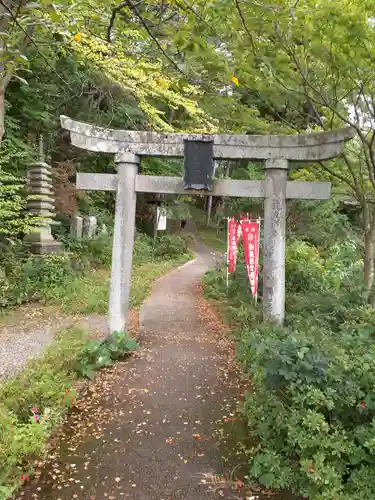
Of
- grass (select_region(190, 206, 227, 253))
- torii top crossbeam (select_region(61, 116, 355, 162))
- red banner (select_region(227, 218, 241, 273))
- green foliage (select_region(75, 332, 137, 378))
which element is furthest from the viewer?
grass (select_region(190, 206, 227, 253))

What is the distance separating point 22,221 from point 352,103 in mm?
8146

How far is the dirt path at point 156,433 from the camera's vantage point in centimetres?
330

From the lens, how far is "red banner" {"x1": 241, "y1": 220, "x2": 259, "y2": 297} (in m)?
7.75

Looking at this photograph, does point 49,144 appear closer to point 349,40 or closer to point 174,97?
point 174,97

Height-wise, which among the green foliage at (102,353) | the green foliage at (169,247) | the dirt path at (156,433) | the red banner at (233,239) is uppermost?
the red banner at (233,239)

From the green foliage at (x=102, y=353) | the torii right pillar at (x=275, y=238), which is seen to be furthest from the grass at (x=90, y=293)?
the torii right pillar at (x=275, y=238)

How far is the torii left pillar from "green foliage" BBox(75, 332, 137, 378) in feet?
0.76

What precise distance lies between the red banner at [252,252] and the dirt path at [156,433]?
1.47 meters

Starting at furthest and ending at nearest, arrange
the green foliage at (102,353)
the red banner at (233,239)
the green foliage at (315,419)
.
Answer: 1. the red banner at (233,239)
2. the green foliage at (102,353)
3. the green foliage at (315,419)

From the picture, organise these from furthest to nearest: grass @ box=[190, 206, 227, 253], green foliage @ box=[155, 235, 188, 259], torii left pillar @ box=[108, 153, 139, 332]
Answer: grass @ box=[190, 206, 227, 253], green foliage @ box=[155, 235, 188, 259], torii left pillar @ box=[108, 153, 139, 332]

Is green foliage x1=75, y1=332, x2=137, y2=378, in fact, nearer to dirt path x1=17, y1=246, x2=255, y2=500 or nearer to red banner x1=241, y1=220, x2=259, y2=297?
dirt path x1=17, y1=246, x2=255, y2=500

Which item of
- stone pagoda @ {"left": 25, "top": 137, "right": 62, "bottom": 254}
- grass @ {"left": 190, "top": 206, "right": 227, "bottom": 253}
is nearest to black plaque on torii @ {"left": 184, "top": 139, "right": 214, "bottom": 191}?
stone pagoda @ {"left": 25, "top": 137, "right": 62, "bottom": 254}

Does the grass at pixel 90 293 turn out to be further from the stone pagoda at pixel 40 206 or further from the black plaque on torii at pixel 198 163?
the black plaque on torii at pixel 198 163

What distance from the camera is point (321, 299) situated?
22.6 ft
